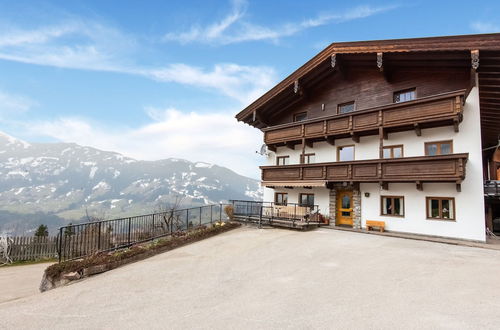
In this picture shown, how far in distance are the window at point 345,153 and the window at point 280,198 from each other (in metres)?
5.22

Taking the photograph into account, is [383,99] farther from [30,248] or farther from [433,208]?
[30,248]

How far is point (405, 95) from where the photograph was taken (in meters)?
16.3

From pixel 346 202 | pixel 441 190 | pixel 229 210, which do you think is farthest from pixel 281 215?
pixel 441 190

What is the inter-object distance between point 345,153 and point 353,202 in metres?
3.28

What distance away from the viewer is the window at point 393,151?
15805 mm

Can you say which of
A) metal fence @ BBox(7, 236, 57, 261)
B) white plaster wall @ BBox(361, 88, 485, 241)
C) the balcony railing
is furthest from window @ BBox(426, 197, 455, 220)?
metal fence @ BBox(7, 236, 57, 261)

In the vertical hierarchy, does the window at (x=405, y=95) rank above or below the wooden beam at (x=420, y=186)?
Result: above

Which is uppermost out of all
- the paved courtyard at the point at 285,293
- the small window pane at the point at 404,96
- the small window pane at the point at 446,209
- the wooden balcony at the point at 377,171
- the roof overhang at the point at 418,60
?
the roof overhang at the point at 418,60

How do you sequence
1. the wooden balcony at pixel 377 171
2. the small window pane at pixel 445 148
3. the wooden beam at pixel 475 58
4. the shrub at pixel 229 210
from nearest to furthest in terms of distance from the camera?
the wooden beam at pixel 475 58
the wooden balcony at pixel 377 171
the small window pane at pixel 445 148
the shrub at pixel 229 210

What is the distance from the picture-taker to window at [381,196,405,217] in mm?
15391

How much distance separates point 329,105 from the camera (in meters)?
19.6

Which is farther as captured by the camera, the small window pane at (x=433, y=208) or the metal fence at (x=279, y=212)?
the metal fence at (x=279, y=212)

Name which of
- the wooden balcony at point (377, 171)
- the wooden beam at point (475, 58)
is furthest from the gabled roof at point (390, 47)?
→ the wooden balcony at point (377, 171)

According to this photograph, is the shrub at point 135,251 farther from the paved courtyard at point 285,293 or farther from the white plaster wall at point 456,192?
the white plaster wall at point 456,192
